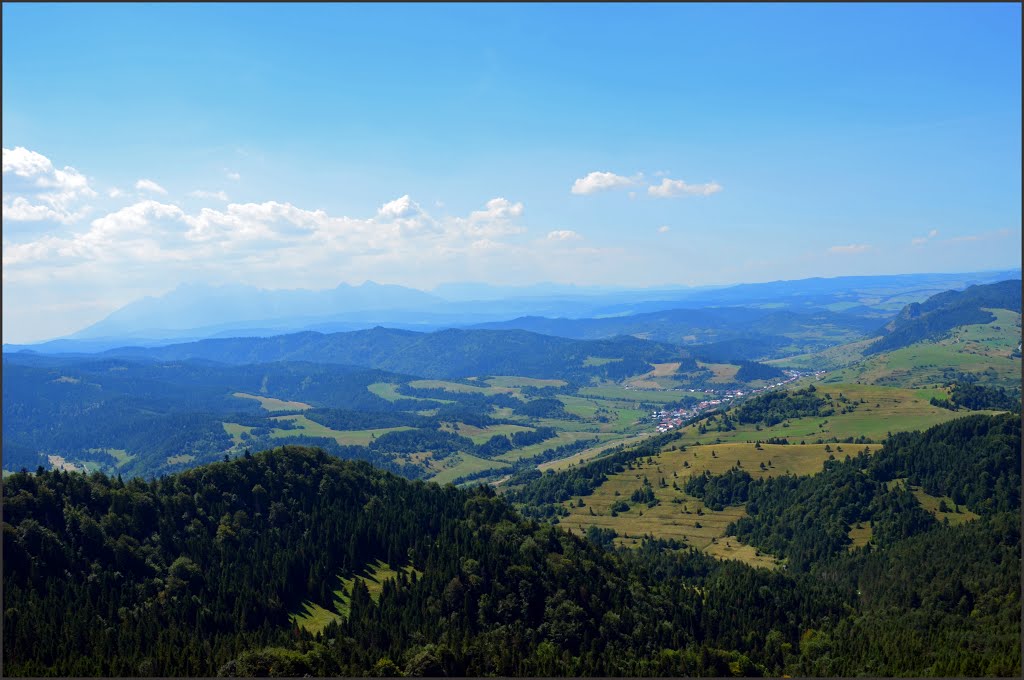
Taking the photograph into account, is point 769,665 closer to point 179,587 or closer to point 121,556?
point 179,587

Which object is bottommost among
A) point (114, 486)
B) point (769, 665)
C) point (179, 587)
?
point (769, 665)

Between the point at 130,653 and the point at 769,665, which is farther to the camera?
the point at 769,665

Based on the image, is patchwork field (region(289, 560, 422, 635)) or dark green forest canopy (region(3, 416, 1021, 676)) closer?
dark green forest canopy (region(3, 416, 1021, 676))

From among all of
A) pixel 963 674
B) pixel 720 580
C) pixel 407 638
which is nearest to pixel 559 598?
pixel 407 638

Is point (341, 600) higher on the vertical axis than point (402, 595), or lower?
lower

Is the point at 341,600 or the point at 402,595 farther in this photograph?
the point at 341,600

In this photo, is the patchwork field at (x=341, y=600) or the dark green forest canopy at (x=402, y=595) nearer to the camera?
the dark green forest canopy at (x=402, y=595)

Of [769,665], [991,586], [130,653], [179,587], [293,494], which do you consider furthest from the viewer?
[293,494]

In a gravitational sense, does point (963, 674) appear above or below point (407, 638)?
below
